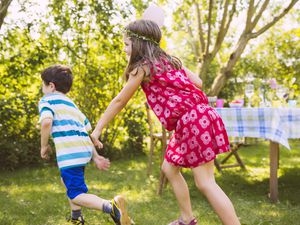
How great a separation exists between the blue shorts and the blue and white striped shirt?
0.13 feet

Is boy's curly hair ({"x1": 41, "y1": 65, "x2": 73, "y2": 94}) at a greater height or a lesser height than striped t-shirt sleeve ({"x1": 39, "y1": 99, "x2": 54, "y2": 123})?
greater

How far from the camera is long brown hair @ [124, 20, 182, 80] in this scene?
2371 millimetres

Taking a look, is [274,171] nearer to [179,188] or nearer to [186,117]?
[179,188]

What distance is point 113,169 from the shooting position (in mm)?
5598

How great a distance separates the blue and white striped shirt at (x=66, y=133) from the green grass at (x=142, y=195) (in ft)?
2.27

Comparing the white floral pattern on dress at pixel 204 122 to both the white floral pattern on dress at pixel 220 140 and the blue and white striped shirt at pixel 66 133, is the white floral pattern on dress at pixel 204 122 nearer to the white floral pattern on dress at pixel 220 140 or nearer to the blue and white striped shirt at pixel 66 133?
the white floral pattern on dress at pixel 220 140

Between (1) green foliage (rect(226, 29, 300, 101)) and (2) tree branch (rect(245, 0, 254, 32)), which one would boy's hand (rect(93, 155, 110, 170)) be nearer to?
(2) tree branch (rect(245, 0, 254, 32))

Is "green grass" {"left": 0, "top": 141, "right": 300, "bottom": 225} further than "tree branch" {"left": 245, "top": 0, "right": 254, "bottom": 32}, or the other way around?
"tree branch" {"left": 245, "top": 0, "right": 254, "bottom": 32}

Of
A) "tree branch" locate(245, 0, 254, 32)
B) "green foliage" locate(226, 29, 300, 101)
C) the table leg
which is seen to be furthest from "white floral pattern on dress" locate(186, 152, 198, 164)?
"green foliage" locate(226, 29, 300, 101)

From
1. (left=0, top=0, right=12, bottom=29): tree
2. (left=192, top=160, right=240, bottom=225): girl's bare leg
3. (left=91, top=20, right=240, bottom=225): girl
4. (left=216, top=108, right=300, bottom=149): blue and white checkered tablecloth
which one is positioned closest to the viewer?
(left=192, top=160, right=240, bottom=225): girl's bare leg

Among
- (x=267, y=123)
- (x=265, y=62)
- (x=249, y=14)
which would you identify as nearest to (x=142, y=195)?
(x=267, y=123)

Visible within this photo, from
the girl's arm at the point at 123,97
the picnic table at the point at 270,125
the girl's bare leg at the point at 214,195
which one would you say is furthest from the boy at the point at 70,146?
the picnic table at the point at 270,125

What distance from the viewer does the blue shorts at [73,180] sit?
2.62 m

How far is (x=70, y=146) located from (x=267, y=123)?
6.48ft
